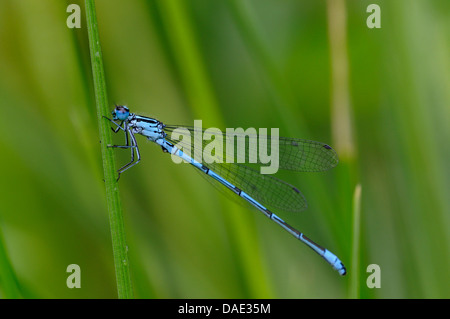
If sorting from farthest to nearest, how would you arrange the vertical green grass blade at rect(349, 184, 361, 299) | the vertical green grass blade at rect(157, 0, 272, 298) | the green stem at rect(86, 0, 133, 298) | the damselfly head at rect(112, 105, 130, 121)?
1. the damselfly head at rect(112, 105, 130, 121)
2. the vertical green grass blade at rect(157, 0, 272, 298)
3. the vertical green grass blade at rect(349, 184, 361, 299)
4. the green stem at rect(86, 0, 133, 298)

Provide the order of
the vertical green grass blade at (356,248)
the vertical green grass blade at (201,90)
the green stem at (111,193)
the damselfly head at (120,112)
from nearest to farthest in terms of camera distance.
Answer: the green stem at (111,193) → the vertical green grass blade at (356,248) → the vertical green grass blade at (201,90) → the damselfly head at (120,112)

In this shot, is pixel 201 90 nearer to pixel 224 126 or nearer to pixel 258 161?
pixel 224 126

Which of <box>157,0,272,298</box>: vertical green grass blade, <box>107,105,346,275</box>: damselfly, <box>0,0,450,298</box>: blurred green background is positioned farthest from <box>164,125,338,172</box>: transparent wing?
<box>157,0,272,298</box>: vertical green grass blade

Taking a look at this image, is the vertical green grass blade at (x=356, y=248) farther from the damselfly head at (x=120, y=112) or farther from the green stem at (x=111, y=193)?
the damselfly head at (x=120, y=112)

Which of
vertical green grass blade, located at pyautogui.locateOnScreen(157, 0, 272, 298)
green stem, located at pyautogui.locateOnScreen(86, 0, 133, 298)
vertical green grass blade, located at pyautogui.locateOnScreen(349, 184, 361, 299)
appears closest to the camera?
green stem, located at pyautogui.locateOnScreen(86, 0, 133, 298)

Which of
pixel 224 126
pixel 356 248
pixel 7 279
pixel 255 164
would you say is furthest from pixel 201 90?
pixel 7 279

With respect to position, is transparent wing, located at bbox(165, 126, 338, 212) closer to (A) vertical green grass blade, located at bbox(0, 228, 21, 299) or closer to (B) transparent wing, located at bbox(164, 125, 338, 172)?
(B) transparent wing, located at bbox(164, 125, 338, 172)

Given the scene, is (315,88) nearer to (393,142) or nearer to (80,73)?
(393,142)

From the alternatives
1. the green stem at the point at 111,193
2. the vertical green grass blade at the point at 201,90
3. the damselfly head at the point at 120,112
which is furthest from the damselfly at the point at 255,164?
the green stem at the point at 111,193
